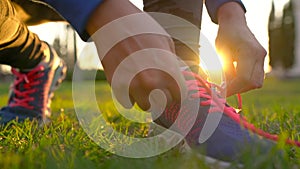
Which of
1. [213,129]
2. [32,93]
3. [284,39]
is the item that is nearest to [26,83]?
[32,93]

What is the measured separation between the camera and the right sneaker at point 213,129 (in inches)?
45.6

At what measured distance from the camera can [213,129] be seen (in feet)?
4.14

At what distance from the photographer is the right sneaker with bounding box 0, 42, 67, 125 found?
2.26 m

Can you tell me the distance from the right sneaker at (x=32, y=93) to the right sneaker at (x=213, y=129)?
3.61 feet

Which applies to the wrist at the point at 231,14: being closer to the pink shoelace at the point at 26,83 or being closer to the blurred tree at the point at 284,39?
the pink shoelace at the point at 26,83

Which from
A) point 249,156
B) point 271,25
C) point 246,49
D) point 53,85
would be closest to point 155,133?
point 246,49

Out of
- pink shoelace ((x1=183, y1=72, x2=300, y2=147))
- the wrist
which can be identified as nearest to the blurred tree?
the wrist

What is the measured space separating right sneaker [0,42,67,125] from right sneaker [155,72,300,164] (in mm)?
1101

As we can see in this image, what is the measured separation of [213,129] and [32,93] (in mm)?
1347

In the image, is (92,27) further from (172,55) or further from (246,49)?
(246,49)

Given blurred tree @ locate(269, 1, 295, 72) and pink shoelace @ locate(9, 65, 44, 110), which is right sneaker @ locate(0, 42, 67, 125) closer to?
pink shoelace @ locate(9, 65, 44, 110)

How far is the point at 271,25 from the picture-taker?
3161cm

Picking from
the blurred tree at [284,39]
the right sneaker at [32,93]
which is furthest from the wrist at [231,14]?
the blurred tree at [284,39]

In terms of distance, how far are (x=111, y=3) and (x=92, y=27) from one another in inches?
3.5
